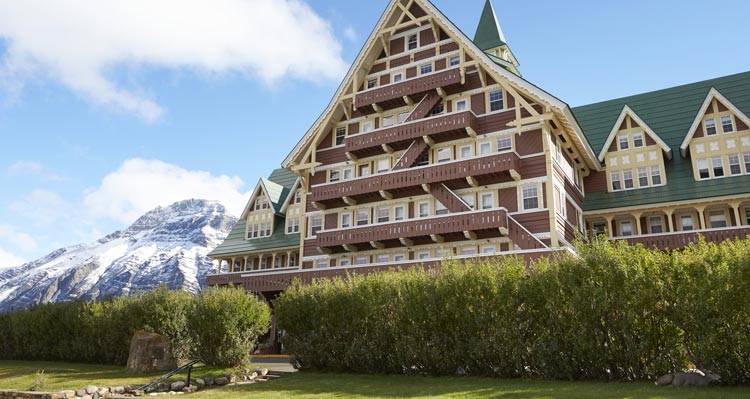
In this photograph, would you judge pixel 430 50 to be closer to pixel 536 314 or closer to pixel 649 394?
pixel 536 314

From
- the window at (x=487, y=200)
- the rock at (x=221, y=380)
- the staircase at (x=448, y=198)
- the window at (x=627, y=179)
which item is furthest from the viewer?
the window at (x=627, y=179)

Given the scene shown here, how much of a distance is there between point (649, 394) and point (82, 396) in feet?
64.6

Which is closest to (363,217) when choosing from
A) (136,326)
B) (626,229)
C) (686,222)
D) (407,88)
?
(407,88)

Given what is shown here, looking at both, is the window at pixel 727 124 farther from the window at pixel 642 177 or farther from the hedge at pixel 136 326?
the hedge at pixel 136 326

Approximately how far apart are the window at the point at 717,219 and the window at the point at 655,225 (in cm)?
300

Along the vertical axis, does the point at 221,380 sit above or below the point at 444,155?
below

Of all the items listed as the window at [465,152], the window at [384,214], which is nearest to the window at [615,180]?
the window at [465,152]

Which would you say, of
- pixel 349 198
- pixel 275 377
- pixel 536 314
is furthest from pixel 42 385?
pixel 349 198

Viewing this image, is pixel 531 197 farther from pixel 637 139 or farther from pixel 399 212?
pixel 637 139

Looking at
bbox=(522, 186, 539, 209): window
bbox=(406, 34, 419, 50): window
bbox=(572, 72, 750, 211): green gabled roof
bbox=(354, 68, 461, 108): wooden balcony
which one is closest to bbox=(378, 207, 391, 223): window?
bbox=(354, 68, 461, 108): wooden balcony

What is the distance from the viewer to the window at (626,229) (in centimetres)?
4050

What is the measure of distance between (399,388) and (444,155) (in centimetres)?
2322

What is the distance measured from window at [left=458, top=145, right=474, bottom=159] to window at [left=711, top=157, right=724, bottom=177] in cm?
1633

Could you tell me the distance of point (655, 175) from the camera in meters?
40.9
